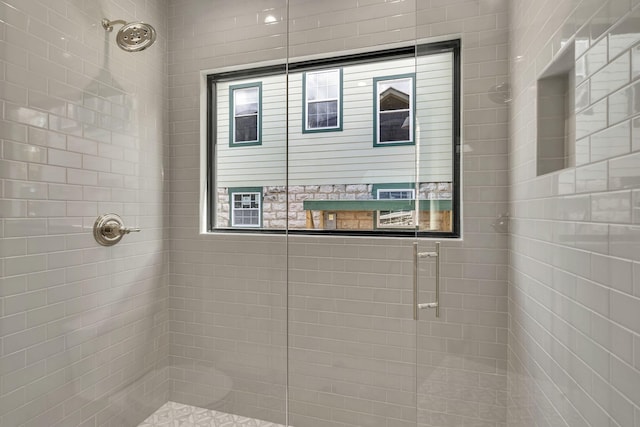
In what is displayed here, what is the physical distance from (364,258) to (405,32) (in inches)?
47.0

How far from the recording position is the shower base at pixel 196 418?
71.9 inches

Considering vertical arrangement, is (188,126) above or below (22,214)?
above

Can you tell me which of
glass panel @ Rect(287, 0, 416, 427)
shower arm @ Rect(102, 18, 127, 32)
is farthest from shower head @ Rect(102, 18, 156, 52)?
glass panel @ Rect(287, 0, 416, 427)

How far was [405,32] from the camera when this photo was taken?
1.80 metres

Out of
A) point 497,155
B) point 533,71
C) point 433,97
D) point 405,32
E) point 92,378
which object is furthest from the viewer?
point 405,32

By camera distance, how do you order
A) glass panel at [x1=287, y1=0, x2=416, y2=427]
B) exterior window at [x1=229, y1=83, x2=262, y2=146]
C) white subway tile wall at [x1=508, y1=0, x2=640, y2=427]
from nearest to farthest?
1. white subway tile wall at [x1=508, y1=0, x2=640, y2=427]
2. glass panel at [x1=287, y1=0, x2=416, y2=427]
3. exterior window at [x1=229, y1=83, x2=262, y2=146]

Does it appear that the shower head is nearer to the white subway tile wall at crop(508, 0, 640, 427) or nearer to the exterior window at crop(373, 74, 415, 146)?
the exterior window at crop(373, 74, 415, 146)

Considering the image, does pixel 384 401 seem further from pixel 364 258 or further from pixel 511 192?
pixel 511 192

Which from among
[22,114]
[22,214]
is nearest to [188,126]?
[22,114]

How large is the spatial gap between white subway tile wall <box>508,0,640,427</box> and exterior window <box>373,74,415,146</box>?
69 cm

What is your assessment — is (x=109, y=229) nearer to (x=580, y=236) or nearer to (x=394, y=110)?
(x=394, y=110)

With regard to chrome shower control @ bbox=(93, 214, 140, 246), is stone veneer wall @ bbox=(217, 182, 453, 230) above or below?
above

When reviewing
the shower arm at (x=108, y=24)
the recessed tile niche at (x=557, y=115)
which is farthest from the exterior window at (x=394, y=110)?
the shower arm at (x=108, y=24)

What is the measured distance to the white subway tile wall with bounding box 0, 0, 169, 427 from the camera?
132 centimetres
